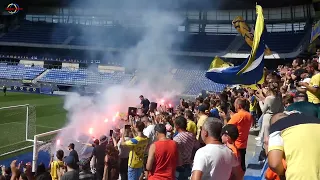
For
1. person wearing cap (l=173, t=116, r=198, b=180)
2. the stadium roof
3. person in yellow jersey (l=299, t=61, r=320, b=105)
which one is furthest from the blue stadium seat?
person wearing cap (l=173, t=116, r=198, b=180)

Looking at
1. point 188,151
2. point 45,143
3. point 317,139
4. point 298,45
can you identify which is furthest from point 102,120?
point 298,45

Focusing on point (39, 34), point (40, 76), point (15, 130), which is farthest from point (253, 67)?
point (39, 34)

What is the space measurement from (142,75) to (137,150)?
81.5 feet

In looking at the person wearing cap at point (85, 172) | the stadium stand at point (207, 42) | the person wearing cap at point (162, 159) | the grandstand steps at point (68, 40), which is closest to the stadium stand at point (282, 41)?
the stadium stand at point (207, 42)

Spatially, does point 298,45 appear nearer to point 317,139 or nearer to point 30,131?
point 30,131

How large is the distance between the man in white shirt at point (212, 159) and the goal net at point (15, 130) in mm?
9513

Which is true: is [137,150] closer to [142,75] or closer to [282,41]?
[142,75]

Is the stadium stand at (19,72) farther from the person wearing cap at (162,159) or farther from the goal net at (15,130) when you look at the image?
the person wearing cap at (162,159)

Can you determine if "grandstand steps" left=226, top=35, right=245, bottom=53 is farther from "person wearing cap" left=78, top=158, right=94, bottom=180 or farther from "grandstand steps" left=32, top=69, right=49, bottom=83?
"person wearing cap" left=78, top=158, right=94, bottom=180

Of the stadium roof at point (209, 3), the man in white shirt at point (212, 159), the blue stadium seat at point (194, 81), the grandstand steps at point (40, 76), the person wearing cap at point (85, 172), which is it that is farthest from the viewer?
the grandstand steps at point (40, 76)

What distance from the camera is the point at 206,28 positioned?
39875mm

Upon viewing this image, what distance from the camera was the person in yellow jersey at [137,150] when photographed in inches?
219

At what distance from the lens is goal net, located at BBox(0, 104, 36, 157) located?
11.8 meters

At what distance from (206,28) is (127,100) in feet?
82.8
